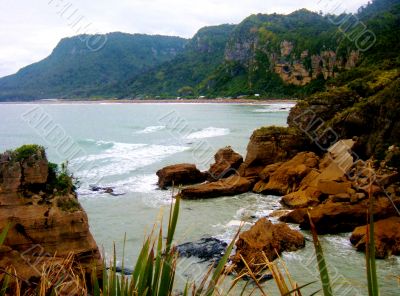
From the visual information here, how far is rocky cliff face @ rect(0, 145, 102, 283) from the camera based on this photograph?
1047cm

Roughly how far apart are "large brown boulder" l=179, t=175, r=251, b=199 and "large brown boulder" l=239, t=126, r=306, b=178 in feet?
5.80

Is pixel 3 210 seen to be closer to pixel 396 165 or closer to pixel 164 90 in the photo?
pixel 396 165

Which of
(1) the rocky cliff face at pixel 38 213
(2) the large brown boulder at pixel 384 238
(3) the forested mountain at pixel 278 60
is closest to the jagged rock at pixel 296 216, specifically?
(2) the large brown boulder at pixel 384 238

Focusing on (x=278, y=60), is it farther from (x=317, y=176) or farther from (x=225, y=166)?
(x=317, y=176)

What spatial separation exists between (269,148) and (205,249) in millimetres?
11812

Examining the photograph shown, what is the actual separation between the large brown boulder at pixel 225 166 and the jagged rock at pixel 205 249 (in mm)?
10185

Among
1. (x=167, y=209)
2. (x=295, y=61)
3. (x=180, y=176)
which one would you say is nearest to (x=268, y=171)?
(x=180, y=176)

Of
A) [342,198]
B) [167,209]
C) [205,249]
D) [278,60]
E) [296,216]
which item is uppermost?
[278,60]

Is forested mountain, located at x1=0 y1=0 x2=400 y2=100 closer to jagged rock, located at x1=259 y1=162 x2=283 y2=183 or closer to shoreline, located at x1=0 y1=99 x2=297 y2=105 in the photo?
shoreline, located at x1=0 y1=99 x2=297 y2=105

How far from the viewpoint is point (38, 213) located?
10.7 metres

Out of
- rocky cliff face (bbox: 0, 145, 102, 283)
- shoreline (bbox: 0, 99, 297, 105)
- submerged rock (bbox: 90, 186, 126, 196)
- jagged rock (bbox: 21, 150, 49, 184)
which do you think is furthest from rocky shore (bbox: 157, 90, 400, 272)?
shoreline (bbox: 0, 99, 297, 105)

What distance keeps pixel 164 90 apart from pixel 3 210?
18149 cm

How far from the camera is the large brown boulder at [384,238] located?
1328cm

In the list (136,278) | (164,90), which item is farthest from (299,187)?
(164,90)
